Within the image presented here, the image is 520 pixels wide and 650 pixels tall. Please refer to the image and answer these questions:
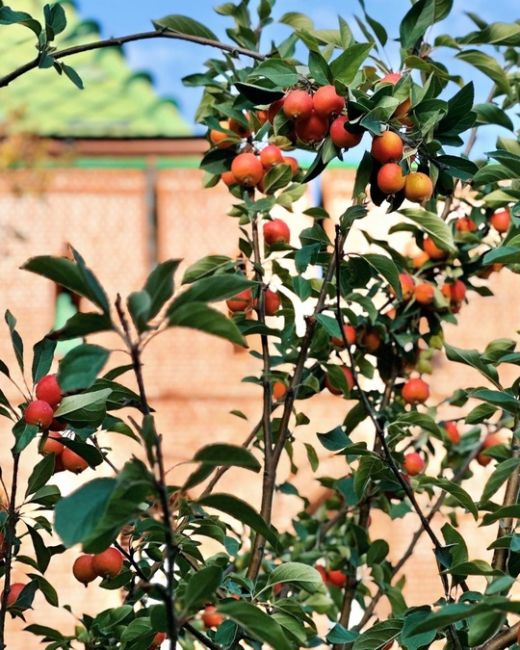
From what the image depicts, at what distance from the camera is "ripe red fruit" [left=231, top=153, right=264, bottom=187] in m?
1.60

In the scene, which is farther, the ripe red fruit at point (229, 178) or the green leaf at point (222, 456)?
the ripe red fruit at point (229, 178)

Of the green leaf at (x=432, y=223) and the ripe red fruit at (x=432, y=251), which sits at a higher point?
the ripe red fruit at (x=432, y=251)

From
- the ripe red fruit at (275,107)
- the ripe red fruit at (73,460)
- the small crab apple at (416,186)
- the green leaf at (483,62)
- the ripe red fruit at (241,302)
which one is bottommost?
the ripe red fruit at (73,460)

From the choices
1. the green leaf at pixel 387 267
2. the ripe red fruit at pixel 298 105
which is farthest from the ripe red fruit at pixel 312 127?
A: the green leaf at pixel 387 267

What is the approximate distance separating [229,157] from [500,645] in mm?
911

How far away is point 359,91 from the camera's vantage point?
3.86 feet

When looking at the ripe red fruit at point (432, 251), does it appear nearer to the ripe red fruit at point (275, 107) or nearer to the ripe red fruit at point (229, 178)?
the ripe red fruit at point (229, 178)

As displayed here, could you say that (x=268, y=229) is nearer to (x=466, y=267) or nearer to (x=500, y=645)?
(x=466, y=267)

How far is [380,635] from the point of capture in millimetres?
1121

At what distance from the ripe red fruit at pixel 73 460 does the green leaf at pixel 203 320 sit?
0.47 m

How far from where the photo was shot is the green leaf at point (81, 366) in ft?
2.47

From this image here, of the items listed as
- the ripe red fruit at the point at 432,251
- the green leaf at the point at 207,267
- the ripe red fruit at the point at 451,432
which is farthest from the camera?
the ripe red fruit at the point at 451,432

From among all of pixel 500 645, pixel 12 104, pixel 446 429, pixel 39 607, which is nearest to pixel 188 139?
pixel 12 104

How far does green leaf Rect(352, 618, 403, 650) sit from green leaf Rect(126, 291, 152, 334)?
21.1 inches
